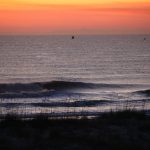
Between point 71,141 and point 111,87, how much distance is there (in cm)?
3069

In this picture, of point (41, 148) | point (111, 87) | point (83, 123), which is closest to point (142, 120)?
point (83, 123)

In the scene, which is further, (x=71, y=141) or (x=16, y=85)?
(x=16, y=85)

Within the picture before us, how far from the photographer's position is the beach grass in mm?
10203

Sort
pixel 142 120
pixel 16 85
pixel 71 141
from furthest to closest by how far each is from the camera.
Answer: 1. pixel 16 85
2. pixel 142 120
3. pixel 71 141

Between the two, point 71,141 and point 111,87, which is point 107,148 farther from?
point 111,87

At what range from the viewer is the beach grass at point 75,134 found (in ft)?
33.5

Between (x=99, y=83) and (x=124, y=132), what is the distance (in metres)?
33.3

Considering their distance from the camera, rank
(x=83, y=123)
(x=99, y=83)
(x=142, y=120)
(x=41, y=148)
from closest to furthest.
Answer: (x=41, y=148), (x=83, y=123), (x=142, y=120), (x=99, y=83)

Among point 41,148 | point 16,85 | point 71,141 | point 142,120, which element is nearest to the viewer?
point 41,148

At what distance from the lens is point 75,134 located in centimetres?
1139

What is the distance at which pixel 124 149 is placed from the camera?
998 cm

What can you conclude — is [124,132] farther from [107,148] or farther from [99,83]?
[99,83]

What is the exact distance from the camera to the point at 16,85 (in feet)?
133

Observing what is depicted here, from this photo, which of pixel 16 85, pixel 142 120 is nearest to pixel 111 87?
pixel 16 85
